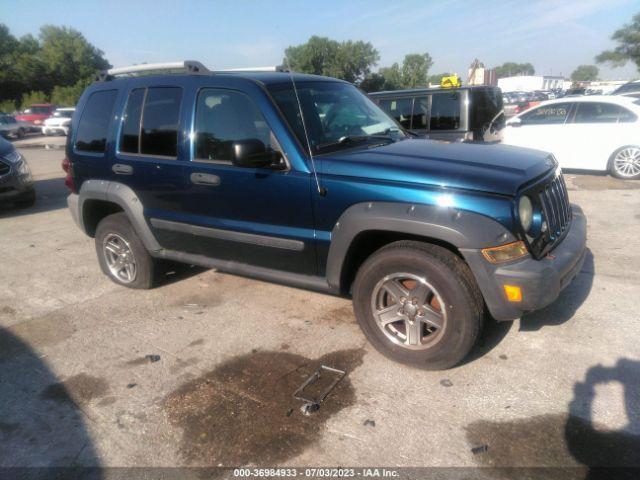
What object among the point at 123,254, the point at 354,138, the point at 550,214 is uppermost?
the point at 354,138

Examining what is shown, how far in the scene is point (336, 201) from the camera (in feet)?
10.6

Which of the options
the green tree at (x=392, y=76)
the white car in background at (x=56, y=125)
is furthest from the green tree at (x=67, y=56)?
the green tree at (x=392, y=76)

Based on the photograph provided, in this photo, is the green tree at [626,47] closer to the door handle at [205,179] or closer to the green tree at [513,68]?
the door handle at [205,179]

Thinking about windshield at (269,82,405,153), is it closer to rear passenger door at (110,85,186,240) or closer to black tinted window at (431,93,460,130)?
rear passenger door at (110,85,186,240)

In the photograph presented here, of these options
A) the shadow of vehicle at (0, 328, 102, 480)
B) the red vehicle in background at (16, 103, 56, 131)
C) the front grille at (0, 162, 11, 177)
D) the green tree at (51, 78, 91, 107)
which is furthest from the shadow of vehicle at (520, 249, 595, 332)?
the green tree at (51, 78, 91, 107)

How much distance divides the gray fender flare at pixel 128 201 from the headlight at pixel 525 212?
306 centimetres

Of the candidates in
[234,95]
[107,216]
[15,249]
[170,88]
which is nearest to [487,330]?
[234,95]

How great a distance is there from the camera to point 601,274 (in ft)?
15.3

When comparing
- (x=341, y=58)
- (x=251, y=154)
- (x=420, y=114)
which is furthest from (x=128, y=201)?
(x=341, y=58)

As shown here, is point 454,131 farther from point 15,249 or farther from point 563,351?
point 15,249

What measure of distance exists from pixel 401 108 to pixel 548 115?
12.0ft

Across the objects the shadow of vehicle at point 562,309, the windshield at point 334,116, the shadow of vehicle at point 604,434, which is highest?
the windshield at point 334,116

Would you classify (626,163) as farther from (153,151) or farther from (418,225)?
(153,151)

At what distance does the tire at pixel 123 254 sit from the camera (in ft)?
15.1
